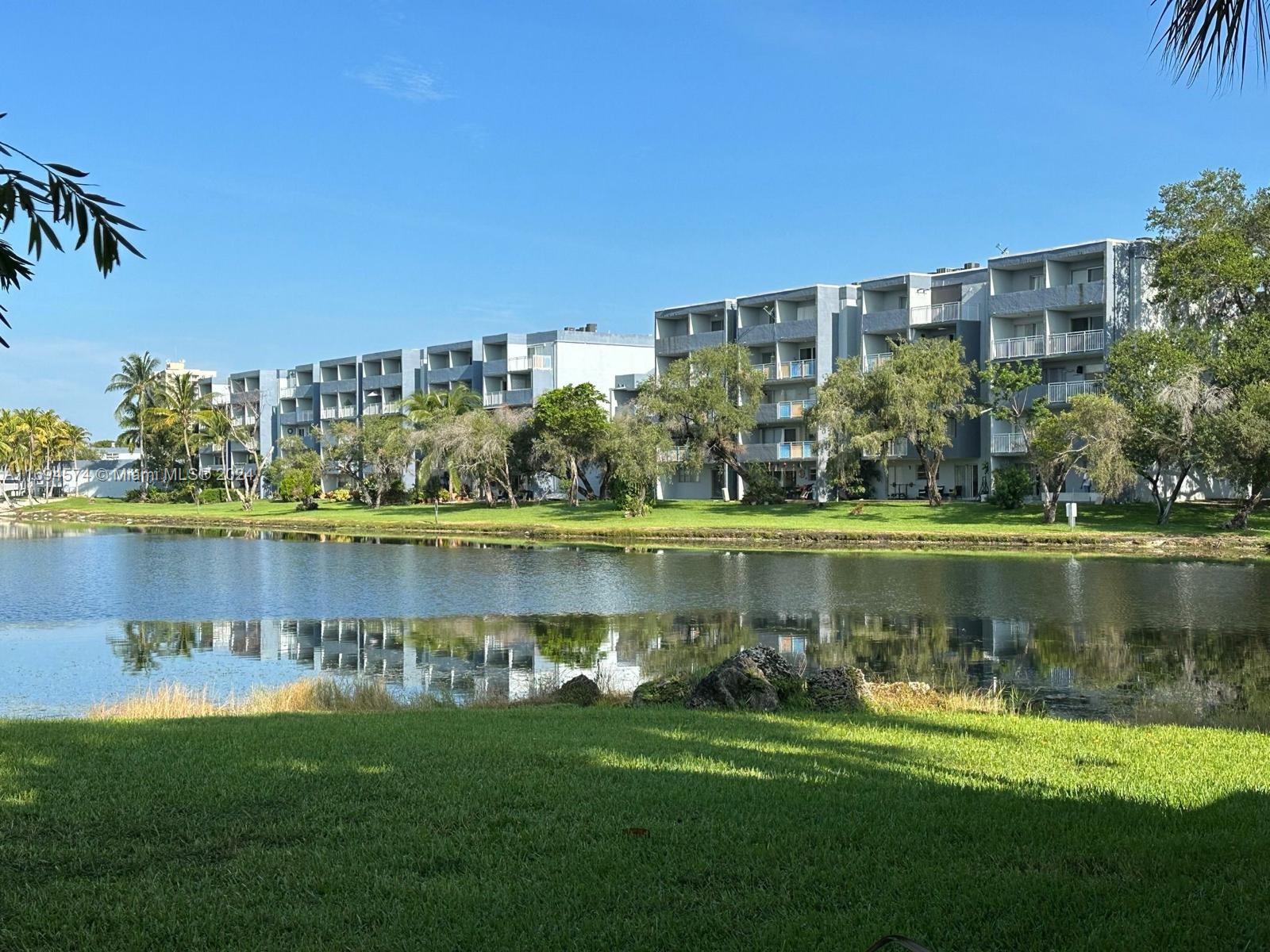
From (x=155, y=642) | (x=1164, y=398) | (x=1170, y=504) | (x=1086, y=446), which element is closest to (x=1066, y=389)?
(x=1086, y=446)

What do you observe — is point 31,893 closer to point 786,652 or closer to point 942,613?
point 786,652

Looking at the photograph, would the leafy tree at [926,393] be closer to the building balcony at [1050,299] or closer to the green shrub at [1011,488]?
the green shrub at [1011,488]

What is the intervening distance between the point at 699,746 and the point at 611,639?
635 inches

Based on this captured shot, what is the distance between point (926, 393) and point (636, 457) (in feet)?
55.4

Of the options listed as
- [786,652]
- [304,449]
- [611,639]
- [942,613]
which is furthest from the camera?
[304,449]

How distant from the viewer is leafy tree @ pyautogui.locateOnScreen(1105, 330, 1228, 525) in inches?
2061

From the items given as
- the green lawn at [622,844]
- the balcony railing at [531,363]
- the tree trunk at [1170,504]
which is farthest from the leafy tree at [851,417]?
the green lawn at [622,844]

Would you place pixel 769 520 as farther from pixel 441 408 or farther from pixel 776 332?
pixel 441 408

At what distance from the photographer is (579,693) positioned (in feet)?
53.7

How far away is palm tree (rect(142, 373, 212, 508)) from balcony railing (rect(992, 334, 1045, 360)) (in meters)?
74.4

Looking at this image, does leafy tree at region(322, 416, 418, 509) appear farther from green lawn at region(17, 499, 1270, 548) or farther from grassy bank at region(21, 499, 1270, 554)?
grassy bank at region(21, 499, 1270, 554)

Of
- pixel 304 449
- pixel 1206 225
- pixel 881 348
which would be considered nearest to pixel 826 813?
pixel 1206 225

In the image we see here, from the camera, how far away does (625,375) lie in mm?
99125

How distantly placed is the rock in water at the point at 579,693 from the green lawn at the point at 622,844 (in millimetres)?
5572
